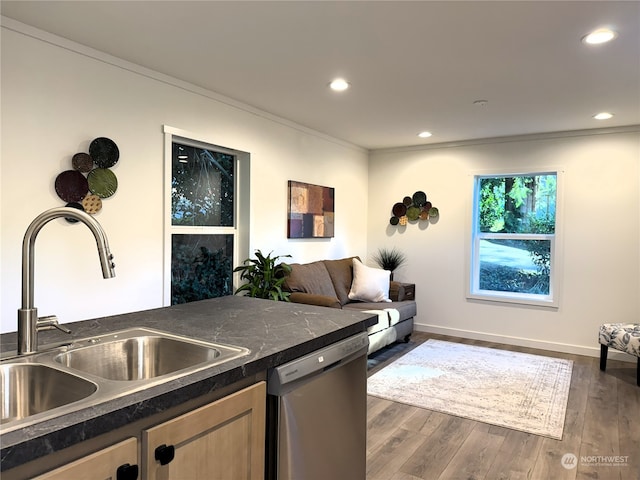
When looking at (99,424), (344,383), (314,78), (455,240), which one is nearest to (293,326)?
(344,383)

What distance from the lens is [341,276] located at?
4938 mm

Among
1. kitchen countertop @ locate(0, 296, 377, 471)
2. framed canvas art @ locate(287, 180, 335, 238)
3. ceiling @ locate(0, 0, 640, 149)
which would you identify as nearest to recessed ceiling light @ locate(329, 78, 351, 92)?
ceiling @ locate(0, 0, 640, 149)

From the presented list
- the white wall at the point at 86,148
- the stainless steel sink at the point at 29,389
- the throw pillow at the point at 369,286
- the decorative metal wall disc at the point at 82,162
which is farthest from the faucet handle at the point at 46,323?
the throw pillow at the point at 369,286

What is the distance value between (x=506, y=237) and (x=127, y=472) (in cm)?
505

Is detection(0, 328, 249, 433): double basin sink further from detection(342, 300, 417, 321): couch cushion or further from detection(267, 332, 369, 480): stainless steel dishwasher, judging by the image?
detection(342, 300, 417, 321): couch cushion

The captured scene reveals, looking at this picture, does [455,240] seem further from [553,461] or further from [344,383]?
[344,383]

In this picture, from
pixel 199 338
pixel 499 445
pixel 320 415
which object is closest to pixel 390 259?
pixel 499 445

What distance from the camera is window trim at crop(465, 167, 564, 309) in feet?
15.9

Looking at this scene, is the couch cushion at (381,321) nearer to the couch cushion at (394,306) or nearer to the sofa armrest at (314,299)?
the couch cushion at (394,306)

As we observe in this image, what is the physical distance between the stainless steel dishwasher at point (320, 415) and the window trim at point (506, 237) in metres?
3.73

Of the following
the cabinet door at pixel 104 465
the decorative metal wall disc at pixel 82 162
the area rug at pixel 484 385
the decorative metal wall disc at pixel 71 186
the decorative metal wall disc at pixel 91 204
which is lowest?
the area rug at pixel 484 385

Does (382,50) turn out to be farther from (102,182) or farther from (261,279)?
(261,279)

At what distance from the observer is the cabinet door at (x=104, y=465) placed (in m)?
0.88

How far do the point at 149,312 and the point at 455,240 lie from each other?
4.21m
